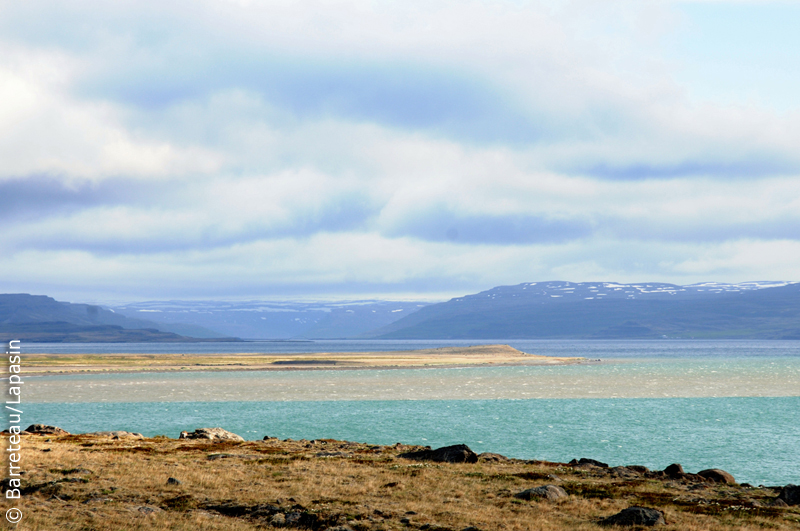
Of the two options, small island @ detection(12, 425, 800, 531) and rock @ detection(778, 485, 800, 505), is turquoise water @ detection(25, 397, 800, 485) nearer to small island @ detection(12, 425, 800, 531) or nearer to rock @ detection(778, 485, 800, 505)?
rock @ detection(778, 485, 800, 505)

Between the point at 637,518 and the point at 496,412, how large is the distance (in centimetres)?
5532

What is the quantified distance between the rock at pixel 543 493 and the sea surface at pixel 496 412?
18.8 metres

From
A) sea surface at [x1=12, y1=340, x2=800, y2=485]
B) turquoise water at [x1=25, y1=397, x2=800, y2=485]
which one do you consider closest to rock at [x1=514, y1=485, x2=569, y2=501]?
turquoise water at [x1=25, y1=397, x2=800, y2=485]

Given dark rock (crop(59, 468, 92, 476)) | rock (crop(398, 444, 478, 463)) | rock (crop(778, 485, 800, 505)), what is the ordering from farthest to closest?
rock (crop(398, 444, 478, 463)) < dark rock (crop(59, 468, 92, 476)) < rock (crop(778, 485, 800, 505))

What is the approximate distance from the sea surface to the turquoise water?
0.51ft

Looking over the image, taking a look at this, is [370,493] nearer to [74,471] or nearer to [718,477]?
[74,471]

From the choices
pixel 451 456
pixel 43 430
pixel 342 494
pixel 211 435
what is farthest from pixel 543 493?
pixel 43 430

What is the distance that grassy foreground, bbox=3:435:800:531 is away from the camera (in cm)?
2502

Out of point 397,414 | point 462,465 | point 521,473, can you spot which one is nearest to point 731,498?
point 521,473

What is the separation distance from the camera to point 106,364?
18188 cm

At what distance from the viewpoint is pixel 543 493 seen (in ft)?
96.6

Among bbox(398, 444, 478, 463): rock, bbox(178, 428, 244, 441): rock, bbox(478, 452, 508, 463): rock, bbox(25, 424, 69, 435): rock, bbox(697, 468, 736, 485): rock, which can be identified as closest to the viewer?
bbox(697, 468, 736, 485): rock

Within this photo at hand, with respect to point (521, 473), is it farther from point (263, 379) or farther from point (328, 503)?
point (263, 379)

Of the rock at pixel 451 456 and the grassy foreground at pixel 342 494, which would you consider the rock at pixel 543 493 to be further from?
the rock at pixel 451 456
